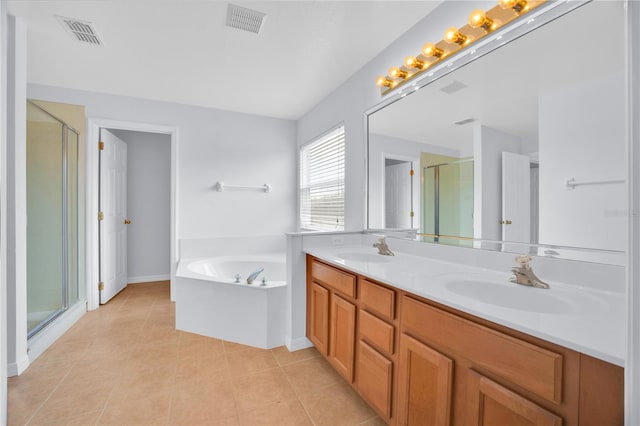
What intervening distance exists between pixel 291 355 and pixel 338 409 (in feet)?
2.15

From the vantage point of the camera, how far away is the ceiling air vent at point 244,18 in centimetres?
179

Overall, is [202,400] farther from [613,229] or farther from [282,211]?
[282,211]

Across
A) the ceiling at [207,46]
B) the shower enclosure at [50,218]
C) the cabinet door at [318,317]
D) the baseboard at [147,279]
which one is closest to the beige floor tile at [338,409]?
the cabinet door at [318,317]

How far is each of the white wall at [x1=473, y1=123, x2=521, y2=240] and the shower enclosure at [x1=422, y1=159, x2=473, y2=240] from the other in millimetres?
36

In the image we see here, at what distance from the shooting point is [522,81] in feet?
4.23

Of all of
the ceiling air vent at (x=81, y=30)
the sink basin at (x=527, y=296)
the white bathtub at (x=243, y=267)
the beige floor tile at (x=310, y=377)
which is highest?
the ceiling air vent at (x=81, y=30)

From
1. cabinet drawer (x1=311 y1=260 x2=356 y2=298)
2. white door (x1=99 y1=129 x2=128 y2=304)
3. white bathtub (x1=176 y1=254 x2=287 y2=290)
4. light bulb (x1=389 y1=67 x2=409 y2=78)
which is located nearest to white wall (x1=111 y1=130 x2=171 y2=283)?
white door (x1=99 y1=129 x2=128 y2=304)

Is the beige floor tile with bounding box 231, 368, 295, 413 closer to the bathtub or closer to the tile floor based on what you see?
the tile floor

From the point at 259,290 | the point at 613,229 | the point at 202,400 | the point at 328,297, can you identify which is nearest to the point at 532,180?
the point at 613,229

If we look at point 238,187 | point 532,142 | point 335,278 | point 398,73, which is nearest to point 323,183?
point 238,187

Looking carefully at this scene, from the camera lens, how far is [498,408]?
0.83 meters

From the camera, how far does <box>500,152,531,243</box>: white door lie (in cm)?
128

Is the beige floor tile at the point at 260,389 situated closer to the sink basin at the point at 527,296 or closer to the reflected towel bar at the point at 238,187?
the sink basin at the point at 527,296

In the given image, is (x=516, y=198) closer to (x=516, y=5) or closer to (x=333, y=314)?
(x=516, y=5)
